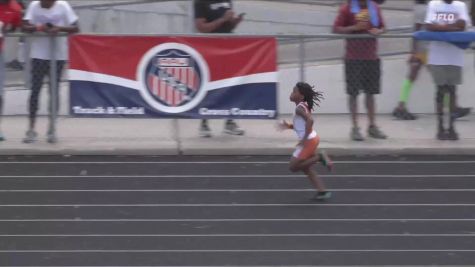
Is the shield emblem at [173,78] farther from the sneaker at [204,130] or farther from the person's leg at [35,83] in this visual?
the person's leg at [35,83]

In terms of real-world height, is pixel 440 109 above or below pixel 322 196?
above

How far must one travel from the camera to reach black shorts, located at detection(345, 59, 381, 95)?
483 inches

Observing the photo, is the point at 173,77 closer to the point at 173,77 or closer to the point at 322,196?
the point at 173,77

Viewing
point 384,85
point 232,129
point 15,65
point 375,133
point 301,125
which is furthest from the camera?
point 384,85

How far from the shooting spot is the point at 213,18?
493 inches

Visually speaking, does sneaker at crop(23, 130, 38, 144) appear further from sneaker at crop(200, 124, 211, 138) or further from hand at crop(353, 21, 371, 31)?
hand at crop(353, 21, 371, 31)

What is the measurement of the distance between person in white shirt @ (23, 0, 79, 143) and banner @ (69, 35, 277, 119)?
0.16m

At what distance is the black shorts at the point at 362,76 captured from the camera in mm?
12266

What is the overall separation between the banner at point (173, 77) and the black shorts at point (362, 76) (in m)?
0.89

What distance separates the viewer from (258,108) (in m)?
12.1

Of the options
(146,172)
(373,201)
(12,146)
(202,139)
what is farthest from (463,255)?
(12,146)

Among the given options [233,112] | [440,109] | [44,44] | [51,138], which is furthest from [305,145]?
[44,44]

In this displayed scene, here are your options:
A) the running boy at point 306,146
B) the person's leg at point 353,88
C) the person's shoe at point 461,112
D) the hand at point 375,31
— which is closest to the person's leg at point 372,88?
the person's leg at point 353,88

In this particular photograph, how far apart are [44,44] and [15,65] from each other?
844 mm
